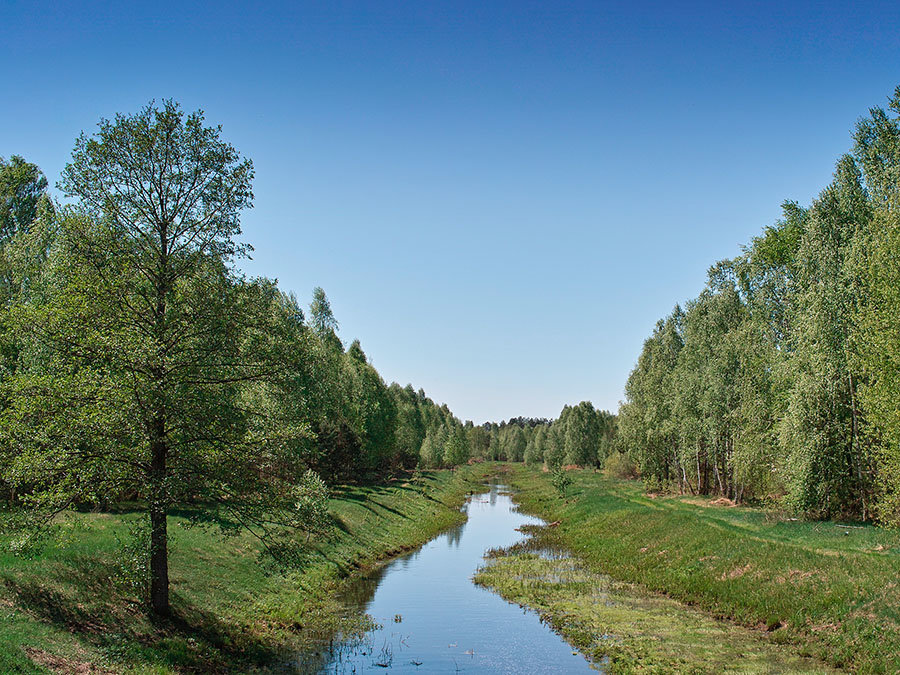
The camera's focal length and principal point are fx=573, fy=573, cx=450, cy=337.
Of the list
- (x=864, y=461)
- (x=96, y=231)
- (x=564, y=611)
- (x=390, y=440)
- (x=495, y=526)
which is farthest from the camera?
(x=390, y=440)

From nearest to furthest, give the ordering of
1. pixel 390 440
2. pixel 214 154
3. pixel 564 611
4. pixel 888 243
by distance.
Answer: pixel 214 154 → pixel 564 611 → pixel 888 243 → pixel 390 440

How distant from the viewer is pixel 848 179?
39094 mm

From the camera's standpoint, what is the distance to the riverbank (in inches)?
774

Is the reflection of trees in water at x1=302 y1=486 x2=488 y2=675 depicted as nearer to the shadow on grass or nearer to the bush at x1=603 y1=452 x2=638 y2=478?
the shadow on grass

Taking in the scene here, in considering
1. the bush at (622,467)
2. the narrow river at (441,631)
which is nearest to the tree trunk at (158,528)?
the narrow river at (441,631)

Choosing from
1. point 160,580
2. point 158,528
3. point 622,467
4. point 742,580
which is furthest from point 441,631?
point 622,467

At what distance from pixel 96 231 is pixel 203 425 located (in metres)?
7.00

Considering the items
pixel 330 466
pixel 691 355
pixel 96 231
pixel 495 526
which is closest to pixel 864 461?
pixel 691 355

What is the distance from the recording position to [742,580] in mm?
26125

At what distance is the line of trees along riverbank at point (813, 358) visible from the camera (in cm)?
2967

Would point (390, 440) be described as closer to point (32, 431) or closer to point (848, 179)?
point (848, 179)

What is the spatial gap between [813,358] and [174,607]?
3628 centimetres

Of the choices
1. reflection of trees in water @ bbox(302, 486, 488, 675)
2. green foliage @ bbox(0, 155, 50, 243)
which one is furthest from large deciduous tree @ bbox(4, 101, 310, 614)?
green foliage @ bbox(0, 155, 50, 243)

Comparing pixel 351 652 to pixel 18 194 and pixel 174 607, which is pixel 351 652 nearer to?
pixel 174 607
